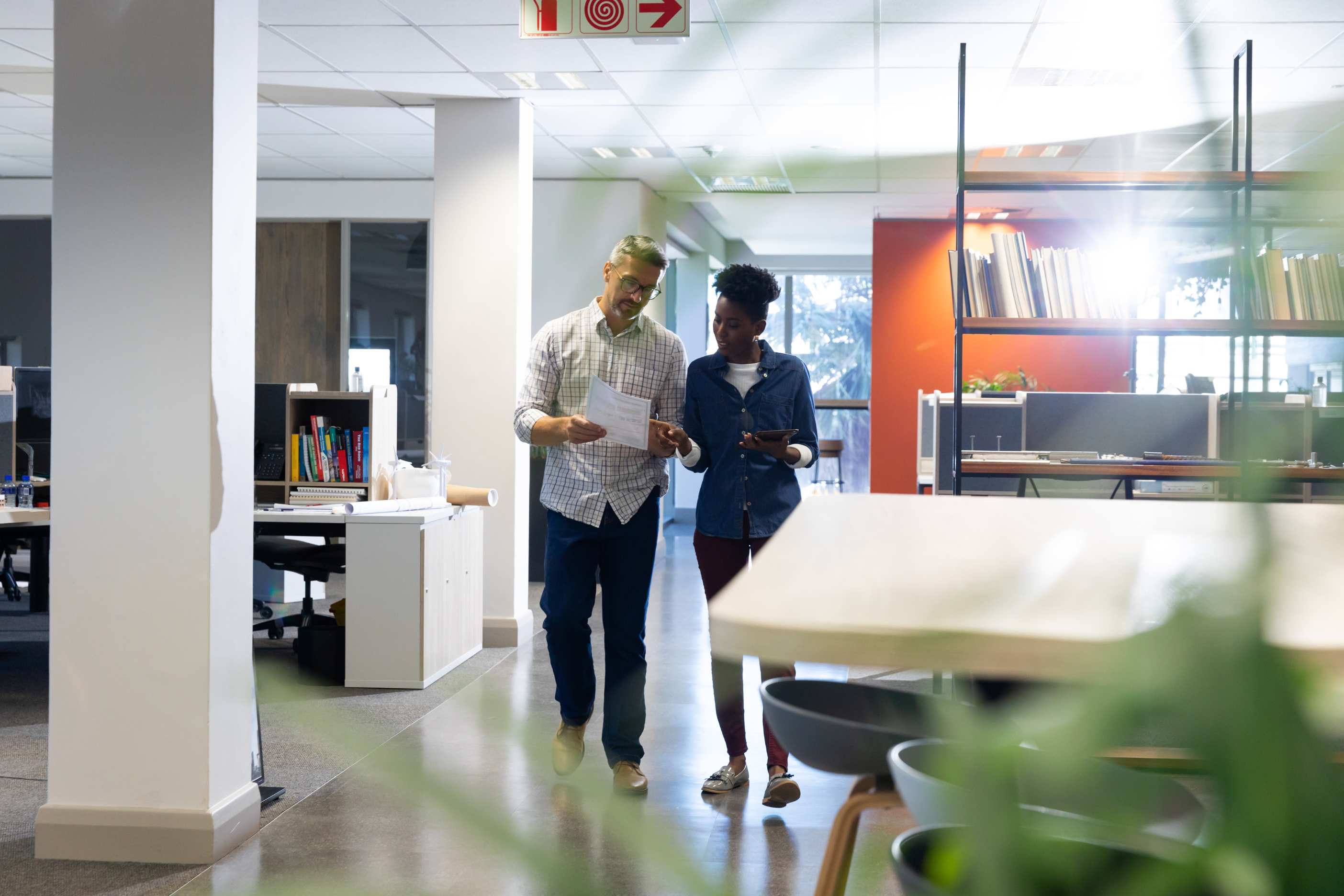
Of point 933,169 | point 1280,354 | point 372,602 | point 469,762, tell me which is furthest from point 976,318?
point 933,169

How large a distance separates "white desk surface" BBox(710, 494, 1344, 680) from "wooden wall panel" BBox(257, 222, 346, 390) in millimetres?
8538

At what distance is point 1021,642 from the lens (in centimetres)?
31

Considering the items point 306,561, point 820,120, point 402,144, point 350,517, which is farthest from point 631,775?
point 402,144

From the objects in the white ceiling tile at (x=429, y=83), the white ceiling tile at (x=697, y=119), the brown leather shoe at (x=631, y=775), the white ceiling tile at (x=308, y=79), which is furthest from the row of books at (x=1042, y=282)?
the white ceiling tile at (x=308, y=79)

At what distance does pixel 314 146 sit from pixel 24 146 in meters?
2.01

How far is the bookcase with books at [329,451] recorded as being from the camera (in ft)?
17.2

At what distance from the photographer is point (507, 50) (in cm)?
501

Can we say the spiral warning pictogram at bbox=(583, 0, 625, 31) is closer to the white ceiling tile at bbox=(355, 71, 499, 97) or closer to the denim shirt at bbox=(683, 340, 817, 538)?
the denim shirt at bbox=(683, 340, 817, 538)

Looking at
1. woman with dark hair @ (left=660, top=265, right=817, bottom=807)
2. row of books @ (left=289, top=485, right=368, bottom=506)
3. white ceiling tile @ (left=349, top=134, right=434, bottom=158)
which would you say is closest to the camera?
woman with dark hair @ (left=660, top=265, right=817, bottom=807)

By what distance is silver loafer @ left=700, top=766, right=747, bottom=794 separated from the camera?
2.95 metres

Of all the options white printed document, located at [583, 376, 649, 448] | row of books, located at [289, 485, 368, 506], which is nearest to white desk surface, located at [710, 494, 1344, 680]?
white printed document, located at [583, 376, 649, 448]

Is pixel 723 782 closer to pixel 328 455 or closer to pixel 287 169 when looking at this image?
pixel 328 455

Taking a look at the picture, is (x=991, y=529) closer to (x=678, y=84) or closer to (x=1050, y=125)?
(x=678, y=84)

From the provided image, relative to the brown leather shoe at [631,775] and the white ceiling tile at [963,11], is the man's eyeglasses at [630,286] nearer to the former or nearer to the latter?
the brown leather shoe at [631,775]
